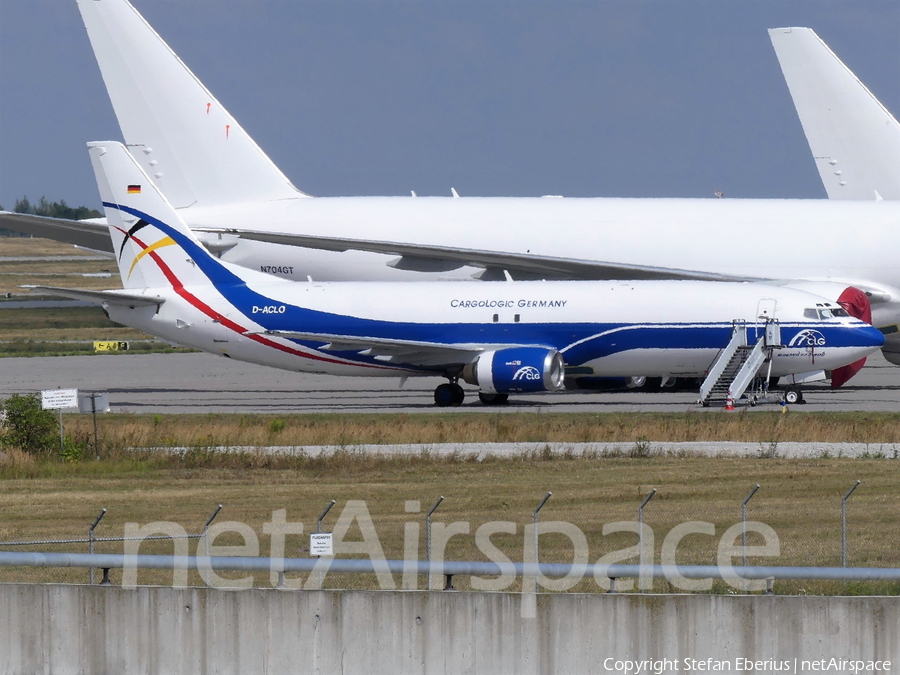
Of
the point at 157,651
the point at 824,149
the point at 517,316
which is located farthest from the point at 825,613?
the point at 824,149

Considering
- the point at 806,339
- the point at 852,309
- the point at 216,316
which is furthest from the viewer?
the point at 216,316

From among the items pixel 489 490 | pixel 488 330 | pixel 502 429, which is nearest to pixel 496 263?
pixel 488 330

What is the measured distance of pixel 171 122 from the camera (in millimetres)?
53875

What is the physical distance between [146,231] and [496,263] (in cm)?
1199

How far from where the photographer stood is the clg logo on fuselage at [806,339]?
39.8m

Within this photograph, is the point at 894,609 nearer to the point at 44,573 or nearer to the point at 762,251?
the point at 44,573

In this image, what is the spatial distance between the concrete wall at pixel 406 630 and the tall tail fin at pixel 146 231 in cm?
2951

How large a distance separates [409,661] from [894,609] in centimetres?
488

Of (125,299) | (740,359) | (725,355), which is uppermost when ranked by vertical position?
(125,299)

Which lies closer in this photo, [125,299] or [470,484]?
[470,484]

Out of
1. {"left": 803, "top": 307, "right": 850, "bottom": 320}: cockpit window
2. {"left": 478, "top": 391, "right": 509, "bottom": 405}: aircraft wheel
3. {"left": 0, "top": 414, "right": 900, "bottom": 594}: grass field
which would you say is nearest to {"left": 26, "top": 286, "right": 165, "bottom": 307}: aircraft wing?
{"left": 0, "top": 414, "right": 900, "bottom": 594}: grass field

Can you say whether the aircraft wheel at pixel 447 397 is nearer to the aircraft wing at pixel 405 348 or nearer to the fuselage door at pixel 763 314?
the aircraft wing at pixel 405 348

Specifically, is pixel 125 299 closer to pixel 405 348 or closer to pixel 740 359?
pixel 405 348

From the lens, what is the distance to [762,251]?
46.1m
